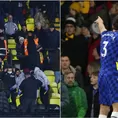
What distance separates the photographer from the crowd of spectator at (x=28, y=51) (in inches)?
384

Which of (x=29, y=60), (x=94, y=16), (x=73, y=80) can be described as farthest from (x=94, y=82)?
(x=94, y=16)

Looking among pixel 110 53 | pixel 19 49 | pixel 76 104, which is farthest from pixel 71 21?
pixel 110 53

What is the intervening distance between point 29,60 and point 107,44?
1.79m

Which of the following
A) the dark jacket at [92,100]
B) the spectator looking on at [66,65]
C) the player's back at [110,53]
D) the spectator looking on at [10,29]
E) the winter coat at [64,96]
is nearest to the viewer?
the player's back at [110,53]

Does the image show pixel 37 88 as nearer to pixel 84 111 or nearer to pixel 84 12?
pixel 84 111

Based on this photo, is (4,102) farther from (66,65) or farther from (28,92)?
(66,65)

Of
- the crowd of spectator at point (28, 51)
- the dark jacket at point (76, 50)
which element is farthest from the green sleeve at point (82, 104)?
the dark jacket at point (76, 50)

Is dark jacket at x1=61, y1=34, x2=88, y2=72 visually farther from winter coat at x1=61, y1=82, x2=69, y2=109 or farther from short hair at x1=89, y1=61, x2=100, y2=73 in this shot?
winter coat at x1=61, y1=82, x2=69, y2=109

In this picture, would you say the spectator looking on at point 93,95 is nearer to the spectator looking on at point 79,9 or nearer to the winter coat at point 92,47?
the winter coat at point 92,47

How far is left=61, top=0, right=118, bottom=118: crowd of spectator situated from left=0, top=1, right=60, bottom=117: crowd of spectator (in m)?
0.50

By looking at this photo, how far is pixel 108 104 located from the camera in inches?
332

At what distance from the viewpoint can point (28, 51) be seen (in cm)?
980

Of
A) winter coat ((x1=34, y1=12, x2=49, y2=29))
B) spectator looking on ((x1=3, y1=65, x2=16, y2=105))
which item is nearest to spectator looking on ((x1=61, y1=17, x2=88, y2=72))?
winter coat ((x1=34, y1=12, x2=49, y2=29))

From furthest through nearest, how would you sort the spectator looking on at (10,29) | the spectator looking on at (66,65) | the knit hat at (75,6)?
1. the knit hat at (75,6)
2. the spectator looking on at (66,65)
3. the spectator looking on at (10,29)
